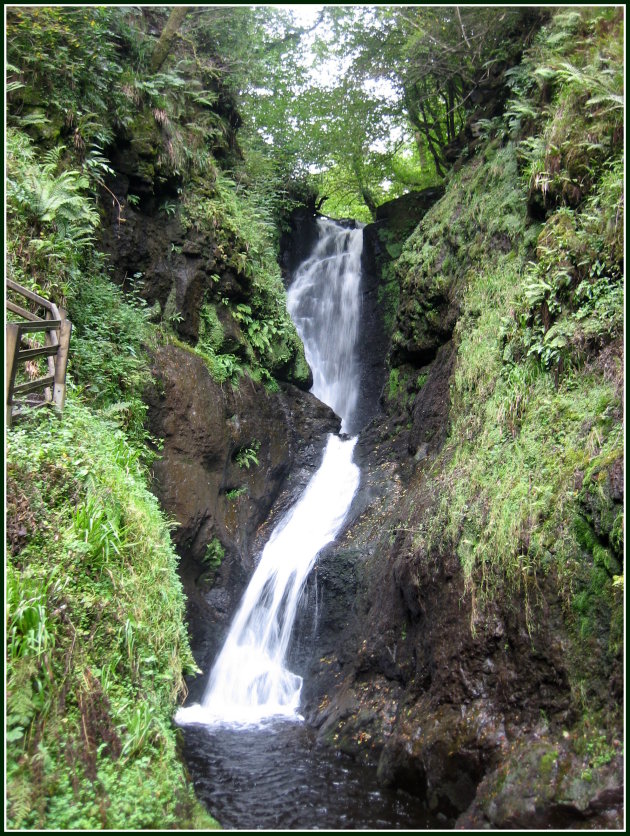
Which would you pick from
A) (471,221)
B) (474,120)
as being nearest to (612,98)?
(471,221)

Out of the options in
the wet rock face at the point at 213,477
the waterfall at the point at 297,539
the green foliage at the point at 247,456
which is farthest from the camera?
the green foliage at the point at 247,456

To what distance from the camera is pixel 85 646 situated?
4637mm

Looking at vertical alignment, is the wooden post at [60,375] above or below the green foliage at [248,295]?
below

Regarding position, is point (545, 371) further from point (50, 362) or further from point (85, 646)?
point (50, 362)

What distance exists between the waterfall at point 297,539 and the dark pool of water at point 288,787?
0.91 meters

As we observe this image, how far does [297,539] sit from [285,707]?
313 centimetres

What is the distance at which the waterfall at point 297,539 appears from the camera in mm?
8320

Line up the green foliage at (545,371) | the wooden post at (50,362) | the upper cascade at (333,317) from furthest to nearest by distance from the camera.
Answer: the upper cascade at (333,317) → the wooden post at (50,362) → the green foliage at (545,371)

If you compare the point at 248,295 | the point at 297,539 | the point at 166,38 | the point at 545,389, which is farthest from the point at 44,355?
the point at 166,38

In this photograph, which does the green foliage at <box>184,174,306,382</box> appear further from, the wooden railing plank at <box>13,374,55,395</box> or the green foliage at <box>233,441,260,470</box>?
the wooden railing plank at <box>13,374,55,395</box>

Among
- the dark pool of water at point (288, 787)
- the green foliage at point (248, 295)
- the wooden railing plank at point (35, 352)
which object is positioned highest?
the green foliage at point (248, 295)

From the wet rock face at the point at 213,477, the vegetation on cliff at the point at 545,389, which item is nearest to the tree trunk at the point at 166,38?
the wet rock face at the point at 213,477

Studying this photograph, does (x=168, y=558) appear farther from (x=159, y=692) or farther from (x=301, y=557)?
(x=301, y=557)

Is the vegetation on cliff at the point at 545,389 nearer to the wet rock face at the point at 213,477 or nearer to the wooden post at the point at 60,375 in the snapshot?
the wet rock face at the point at 213,477
